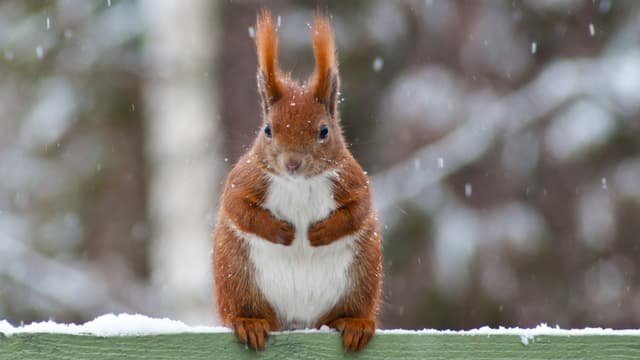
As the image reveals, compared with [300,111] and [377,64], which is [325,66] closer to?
[300,111]

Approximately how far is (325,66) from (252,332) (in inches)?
28.9

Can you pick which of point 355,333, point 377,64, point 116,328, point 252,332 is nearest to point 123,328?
point 116,328

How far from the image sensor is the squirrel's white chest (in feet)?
9.00

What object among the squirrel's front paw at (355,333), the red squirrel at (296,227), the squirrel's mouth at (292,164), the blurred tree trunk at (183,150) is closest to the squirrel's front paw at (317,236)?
the red squirrel at (296,227)

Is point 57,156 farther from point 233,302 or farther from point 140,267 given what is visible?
point 233,302

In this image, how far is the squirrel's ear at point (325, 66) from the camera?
2.73 m

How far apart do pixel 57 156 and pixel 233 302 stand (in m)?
4.91

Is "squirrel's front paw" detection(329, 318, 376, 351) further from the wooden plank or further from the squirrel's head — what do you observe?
the squirrel's head

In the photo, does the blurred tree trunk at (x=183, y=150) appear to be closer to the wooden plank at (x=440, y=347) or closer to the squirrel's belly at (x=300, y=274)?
the squirrel's belly at (x=300, y=274)

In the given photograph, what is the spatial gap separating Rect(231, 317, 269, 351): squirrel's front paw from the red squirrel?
223mm

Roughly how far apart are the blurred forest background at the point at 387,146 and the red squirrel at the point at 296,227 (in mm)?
2654

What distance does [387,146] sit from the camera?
21.7 feet

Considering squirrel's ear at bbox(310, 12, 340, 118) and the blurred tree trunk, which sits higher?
the blurred tree trunk

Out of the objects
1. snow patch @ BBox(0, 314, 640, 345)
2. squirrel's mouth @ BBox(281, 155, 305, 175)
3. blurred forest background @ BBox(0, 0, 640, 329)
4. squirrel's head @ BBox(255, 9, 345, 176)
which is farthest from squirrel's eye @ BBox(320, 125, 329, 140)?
blurred forest background @ BBox(0, 0, 640, 329)
